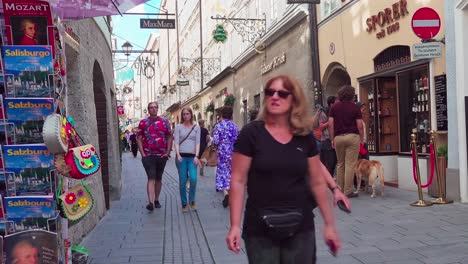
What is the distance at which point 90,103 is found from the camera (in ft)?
23.7

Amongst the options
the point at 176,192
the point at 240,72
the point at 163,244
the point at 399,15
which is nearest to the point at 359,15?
the point at 399,15

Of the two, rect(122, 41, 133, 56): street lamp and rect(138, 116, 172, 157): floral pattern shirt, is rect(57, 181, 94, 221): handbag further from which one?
rect(122, 41, 133, 56): street lamp

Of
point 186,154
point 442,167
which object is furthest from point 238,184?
point 442,167

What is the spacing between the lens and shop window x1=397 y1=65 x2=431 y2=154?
9.49 metres

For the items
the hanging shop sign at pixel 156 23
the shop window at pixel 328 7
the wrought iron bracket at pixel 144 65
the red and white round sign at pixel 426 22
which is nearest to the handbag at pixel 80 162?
the red and white round sign at pixel 426 22

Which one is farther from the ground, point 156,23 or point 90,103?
point 156,23

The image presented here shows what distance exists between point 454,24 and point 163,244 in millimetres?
5494

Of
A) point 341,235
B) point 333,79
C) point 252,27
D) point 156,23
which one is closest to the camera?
point 341,235

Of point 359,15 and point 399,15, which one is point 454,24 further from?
point 359,15

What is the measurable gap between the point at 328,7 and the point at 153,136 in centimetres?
745

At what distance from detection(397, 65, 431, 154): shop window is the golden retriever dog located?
1176mm

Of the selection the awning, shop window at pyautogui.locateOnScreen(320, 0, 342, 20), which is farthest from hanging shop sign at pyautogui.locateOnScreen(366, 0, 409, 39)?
the awning

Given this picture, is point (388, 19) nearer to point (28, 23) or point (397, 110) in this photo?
point (397, 110)

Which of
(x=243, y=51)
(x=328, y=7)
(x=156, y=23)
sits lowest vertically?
(x=156, y=23)
